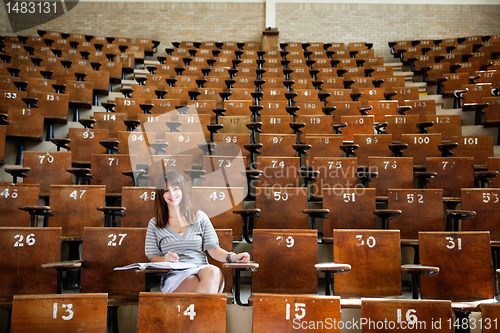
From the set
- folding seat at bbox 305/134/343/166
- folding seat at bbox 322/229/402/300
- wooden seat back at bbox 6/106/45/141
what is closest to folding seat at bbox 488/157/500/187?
folding seat at bbox 305/134/343/166

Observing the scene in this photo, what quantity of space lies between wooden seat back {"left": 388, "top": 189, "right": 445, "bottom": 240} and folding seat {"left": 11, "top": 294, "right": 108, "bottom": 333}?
1068mm

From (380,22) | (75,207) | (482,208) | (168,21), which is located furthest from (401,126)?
(168,21)

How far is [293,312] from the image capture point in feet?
3.04

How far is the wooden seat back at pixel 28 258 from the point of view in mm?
1206

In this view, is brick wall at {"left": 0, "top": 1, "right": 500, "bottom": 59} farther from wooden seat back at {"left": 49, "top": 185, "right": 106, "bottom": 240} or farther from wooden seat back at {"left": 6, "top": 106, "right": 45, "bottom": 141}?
wooden seat back at {"left": 49, "top": 185, "right": 106, "bottom": 240}

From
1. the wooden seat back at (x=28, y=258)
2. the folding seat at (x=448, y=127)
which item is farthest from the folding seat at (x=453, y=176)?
the wooden seat back at (x=28, y=258)

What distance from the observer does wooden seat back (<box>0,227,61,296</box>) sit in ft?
3.96

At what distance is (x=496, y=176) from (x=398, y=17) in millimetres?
3296

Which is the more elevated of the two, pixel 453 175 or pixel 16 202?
pixel 453 175

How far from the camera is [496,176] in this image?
1607 mm

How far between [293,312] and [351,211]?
0.65 m

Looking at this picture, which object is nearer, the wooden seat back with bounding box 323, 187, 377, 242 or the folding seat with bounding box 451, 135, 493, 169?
the wooden seat back with bounding box 323, 187, 377, 242

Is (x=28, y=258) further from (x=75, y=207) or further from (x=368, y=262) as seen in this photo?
(x=368, y=262)

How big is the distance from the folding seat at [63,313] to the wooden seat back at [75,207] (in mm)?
550
